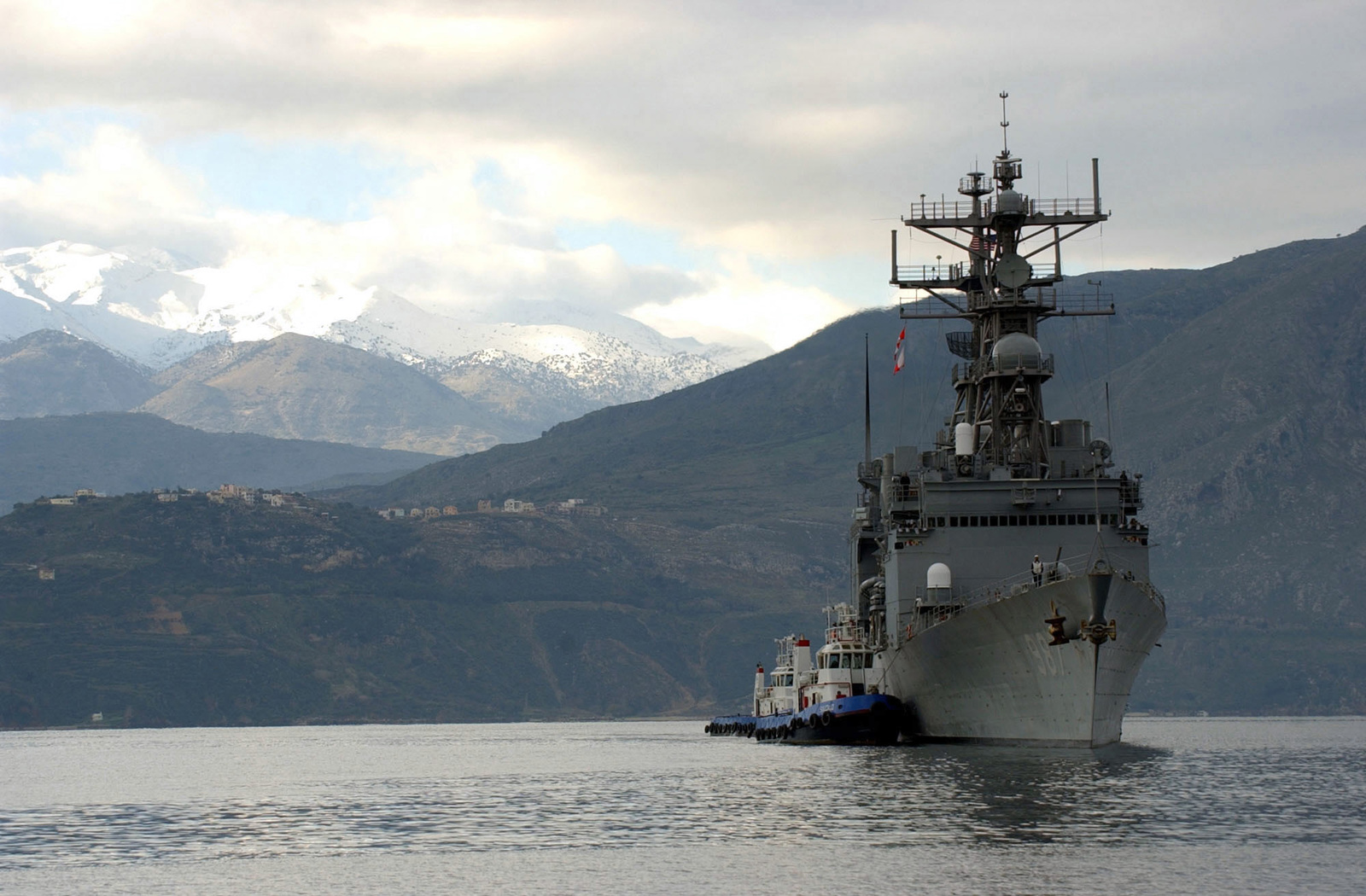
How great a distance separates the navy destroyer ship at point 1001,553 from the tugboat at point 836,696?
21cm

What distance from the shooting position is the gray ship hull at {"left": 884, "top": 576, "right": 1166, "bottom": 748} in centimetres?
6212

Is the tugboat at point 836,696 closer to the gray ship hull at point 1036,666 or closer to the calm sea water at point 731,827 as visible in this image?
the calm sea water at point 731,827

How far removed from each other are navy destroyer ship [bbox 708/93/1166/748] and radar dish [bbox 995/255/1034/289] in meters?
0.08

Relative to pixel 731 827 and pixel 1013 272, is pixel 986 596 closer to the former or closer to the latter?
pixel 1013 272

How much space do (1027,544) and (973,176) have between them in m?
21.7

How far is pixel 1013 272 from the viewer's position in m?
87.0

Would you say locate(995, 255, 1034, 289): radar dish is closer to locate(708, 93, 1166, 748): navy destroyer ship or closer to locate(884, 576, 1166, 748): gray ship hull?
locate(708, 93, 1166, 748): navy destroyer ship

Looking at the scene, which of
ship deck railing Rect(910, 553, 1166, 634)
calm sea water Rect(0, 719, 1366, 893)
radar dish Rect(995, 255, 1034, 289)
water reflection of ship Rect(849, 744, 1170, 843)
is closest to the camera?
calm sea water Rect(0, 719, 1366, 893)

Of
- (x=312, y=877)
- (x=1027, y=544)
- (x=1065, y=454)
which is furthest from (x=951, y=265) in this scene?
(x=312, y=877)

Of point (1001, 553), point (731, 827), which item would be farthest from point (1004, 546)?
point (731, 827)

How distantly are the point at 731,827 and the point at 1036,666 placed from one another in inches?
756

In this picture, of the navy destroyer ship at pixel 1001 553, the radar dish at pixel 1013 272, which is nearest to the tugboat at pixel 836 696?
the navy destroyer ship at pixel 1001 553

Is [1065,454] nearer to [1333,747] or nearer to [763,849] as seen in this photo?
[1333,747]

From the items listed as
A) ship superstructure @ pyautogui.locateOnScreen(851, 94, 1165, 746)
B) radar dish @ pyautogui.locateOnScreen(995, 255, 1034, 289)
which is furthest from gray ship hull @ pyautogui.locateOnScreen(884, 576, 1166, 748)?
radar dish @ pyautogui.locateOnScreen(995, 255, 1034, 289)
